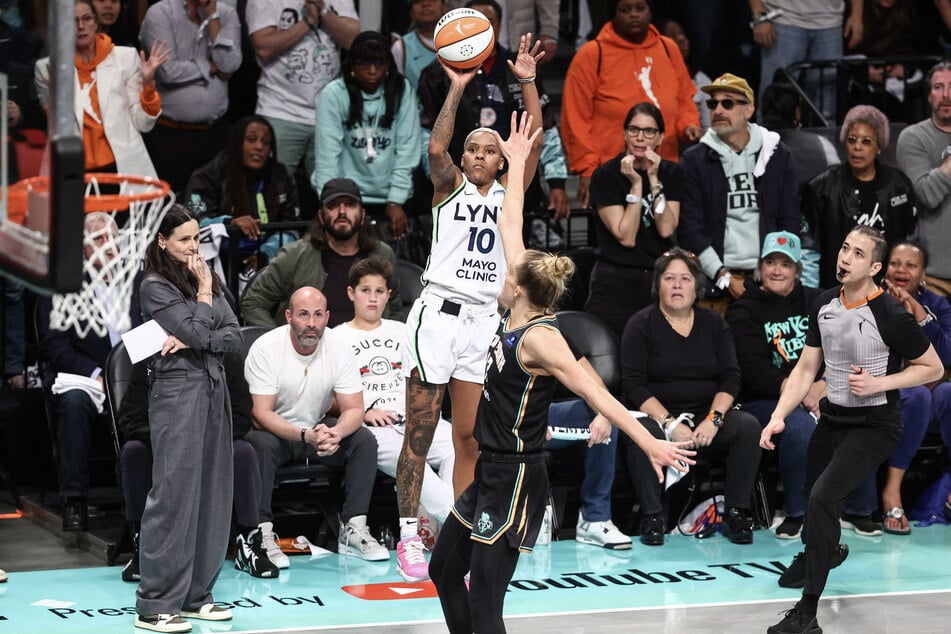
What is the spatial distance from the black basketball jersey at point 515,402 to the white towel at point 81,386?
356cm

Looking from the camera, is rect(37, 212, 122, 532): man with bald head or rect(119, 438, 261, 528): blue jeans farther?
rect(37, 212, 122, 532): man with bald head

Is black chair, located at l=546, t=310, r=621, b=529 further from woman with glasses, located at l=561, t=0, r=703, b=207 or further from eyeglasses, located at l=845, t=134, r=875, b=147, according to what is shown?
eyeglasses, located at l=845, t=134, r=875, b=147

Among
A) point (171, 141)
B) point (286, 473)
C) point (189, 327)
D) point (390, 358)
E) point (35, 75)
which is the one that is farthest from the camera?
point (171, 141)

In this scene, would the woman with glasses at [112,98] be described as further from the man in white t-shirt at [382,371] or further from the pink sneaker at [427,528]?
the pink sneaker at [427,528]

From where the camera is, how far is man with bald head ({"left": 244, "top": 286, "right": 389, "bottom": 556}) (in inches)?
311

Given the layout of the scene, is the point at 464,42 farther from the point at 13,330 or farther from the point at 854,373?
the point at 13,330

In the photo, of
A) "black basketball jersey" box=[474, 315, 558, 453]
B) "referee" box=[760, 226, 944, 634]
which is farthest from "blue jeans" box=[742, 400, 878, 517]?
"black basketball jersey" box=[474, 315, 558, 453]

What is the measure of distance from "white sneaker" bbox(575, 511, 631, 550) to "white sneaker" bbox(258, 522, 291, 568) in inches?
72.1

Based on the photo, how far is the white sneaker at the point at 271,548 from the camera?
307 inches

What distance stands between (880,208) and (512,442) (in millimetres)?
5176

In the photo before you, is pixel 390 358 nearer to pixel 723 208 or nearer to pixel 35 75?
pixel 723 208

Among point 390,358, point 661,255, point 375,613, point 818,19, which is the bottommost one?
point 375,613

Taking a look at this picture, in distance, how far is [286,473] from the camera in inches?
314

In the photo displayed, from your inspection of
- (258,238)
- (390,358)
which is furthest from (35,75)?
(258,238)
